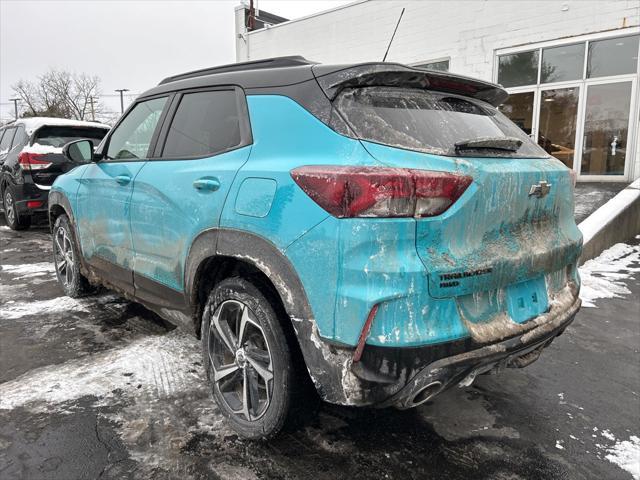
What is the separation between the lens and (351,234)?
185cm

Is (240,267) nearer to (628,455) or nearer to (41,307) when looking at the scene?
(628,455)

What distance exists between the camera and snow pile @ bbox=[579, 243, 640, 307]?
5.30 m

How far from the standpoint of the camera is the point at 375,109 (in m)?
→ 2.17

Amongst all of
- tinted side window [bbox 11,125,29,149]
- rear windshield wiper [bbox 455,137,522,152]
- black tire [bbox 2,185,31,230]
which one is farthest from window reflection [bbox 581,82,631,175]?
black tire [bbox 2,185,31,230]

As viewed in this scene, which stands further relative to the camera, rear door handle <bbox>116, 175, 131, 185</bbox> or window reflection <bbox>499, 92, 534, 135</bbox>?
window reflection <bbox>499, 92, 534, 135</bbox>

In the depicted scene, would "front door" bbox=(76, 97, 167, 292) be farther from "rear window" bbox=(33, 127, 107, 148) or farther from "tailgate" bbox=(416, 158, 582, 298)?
"rear window" bbox=(33, 127, 107, 148)

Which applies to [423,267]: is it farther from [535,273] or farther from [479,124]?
[479,124]

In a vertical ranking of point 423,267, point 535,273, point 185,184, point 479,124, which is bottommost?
point 535,273

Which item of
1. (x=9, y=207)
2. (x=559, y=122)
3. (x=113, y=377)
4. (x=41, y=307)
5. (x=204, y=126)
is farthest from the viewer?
(x=559, y=122)

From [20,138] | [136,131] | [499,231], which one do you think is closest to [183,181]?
[136,131]

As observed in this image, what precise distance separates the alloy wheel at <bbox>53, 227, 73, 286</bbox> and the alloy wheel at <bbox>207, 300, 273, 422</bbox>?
253cm

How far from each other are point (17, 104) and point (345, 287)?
238 ft

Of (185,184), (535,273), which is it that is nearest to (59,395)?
(185,184)

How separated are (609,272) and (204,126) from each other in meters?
5.68
